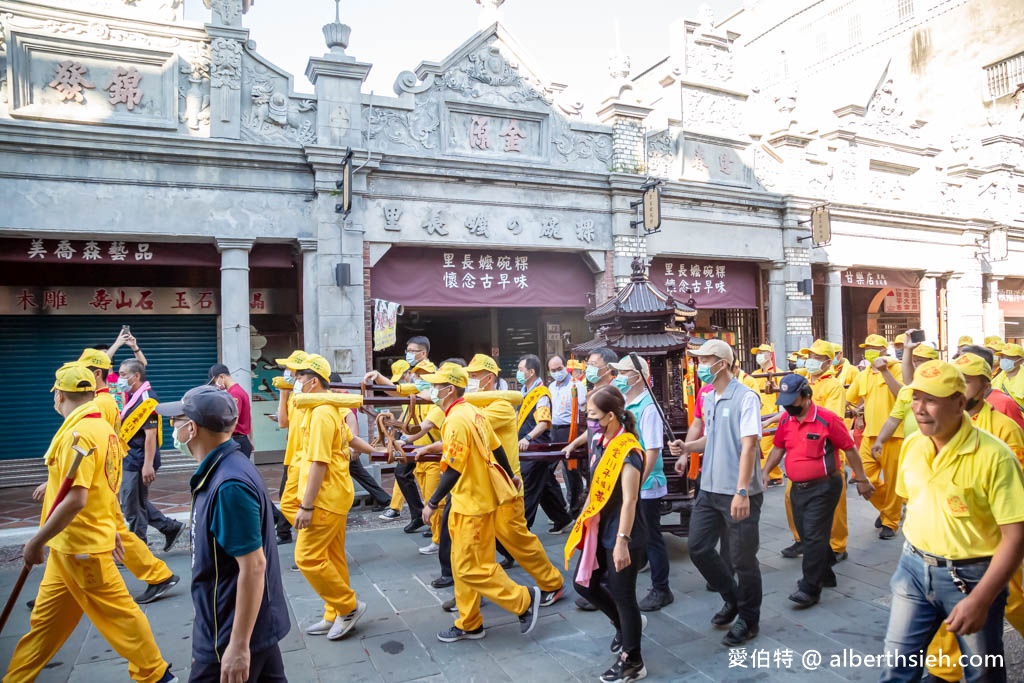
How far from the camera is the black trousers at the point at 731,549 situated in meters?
4.39

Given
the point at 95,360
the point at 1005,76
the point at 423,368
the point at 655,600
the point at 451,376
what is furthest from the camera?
the point at 1005,76

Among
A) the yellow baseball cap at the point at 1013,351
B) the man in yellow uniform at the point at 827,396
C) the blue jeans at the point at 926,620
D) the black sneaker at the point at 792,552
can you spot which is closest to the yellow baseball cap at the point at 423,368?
the man in yellow uniform at the point at 827,396

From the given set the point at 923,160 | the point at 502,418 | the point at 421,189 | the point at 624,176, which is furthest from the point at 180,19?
the point at 923,160

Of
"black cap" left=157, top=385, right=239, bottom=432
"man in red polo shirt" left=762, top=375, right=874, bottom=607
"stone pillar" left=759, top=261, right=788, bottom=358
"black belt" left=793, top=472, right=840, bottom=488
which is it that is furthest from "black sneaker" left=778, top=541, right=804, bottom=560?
"stone pillar" left=759, top=261, right=788, bottom=358

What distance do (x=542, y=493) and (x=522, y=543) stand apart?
2238 millimetres

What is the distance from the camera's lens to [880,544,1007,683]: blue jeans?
9.12 feet

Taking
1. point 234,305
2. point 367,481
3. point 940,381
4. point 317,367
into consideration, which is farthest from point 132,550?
point 234,305

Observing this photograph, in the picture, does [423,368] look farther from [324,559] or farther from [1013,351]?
[1013,351]

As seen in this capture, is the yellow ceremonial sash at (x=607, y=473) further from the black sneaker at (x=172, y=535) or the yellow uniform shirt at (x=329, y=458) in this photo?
the black sneaker at (x=172, y=535)

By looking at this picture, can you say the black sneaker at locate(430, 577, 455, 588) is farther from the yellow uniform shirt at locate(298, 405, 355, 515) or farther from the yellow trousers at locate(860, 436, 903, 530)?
the yellow trousers at locate(860, 436, 903, 530)

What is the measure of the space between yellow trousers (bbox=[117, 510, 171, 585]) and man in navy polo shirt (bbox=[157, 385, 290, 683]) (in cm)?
276

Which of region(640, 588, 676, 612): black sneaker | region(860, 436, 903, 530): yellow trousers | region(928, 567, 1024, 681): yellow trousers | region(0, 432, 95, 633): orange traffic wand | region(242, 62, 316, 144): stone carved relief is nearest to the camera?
region(928, 567, 1024, 681): yellow trousers

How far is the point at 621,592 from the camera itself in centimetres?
387

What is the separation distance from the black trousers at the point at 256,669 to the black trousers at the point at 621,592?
191cm
